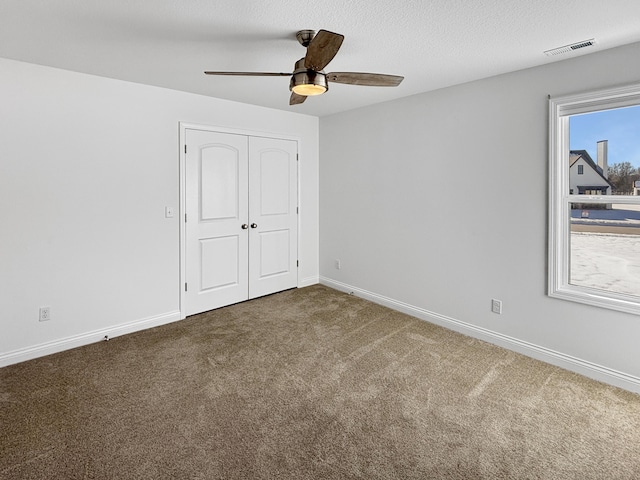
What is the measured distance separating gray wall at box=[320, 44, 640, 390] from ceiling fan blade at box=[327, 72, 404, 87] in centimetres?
124

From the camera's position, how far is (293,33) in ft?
7.43

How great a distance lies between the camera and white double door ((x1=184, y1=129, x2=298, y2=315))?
387cm

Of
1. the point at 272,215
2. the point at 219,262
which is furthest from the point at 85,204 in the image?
the point at 272,215

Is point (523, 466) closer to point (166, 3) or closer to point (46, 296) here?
point (166, 3)

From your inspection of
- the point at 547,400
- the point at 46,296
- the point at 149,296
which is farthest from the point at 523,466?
the point at 46,296

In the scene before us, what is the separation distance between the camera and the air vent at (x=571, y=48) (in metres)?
2.33

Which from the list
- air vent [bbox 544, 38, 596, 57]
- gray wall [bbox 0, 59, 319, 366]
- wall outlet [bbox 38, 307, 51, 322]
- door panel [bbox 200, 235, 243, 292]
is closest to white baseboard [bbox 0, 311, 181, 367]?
gray wall [bbox 0, 59, 319, 366]

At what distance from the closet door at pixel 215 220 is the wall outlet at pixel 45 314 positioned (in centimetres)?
121

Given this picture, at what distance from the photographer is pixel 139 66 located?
9.41 ft

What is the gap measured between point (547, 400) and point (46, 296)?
12.8 ft

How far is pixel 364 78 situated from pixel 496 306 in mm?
2269

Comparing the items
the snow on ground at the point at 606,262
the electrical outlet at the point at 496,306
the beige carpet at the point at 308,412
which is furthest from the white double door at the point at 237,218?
the snow on ground at the point at 606,262

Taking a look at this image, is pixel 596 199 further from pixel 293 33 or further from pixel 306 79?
pixel 293 33

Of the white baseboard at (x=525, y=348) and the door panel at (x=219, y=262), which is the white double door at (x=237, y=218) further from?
the white baseboard at (x=525, y=348)
